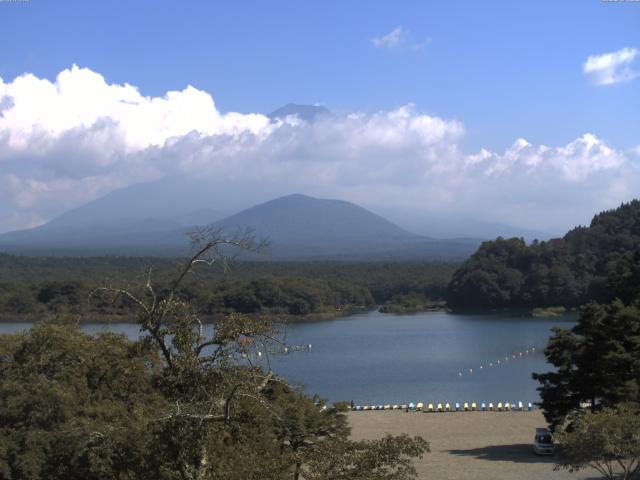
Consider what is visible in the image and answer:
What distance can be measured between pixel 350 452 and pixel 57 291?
4880 cm

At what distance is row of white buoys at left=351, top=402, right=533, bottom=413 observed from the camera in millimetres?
21900

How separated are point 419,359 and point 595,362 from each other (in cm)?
1916

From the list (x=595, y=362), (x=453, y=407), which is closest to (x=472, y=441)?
(x=595, y=362)

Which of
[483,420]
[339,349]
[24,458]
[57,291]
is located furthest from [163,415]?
[57,291]

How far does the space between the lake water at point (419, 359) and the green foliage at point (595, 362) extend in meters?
6.81

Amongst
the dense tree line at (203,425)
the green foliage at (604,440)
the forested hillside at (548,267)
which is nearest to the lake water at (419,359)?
the forested hillside at (548,267)

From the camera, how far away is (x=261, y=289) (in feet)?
172

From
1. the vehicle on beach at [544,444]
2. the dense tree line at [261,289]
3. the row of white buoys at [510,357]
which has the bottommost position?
the row of white buoys at [510,357]

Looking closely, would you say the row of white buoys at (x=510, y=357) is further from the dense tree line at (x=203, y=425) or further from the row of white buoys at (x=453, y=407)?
the dense tree line at (x=203, y=425)

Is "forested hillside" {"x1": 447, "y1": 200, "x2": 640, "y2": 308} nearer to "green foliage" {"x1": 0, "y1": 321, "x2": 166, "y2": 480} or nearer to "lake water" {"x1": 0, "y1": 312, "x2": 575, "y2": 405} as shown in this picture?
"lake water" {"x1": 0, "y1": 312, "x2": 575, "y2": 405}

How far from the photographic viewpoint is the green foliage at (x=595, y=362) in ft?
46.5

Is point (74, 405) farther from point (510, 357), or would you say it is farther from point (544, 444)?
point (510, 357)

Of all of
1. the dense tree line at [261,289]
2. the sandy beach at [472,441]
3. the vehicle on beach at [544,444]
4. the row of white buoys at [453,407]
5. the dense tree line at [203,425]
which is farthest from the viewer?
the dense tree line at [261,289]

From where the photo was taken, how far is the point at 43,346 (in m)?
12.3
